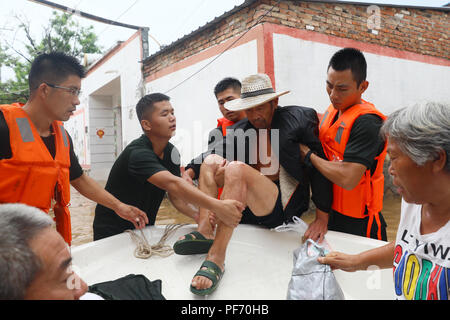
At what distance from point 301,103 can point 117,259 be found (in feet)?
12.1

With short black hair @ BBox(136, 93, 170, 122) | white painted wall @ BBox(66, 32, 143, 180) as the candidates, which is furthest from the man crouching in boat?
white painted wall @ BBox(66, 32, 143, 180)

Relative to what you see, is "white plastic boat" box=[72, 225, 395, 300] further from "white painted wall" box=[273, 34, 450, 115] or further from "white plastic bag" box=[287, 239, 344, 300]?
"white painted wall" box=[273, 34, 450, 115]

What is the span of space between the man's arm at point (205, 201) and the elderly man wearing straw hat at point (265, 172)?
0.05ft

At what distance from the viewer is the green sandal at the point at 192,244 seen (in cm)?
193

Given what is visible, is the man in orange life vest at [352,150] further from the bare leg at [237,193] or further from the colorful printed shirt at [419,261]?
the colorful printed shirt at [419,261]

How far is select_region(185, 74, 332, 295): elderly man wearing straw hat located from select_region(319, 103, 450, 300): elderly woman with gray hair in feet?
2.99

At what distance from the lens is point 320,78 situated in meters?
4.98

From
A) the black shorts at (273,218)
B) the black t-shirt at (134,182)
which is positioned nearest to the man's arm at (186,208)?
the black t-shirt at (134,182)

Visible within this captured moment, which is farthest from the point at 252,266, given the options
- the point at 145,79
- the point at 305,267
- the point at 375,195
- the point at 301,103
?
the point at 145,79

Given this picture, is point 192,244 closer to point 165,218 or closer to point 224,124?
point 224,124
